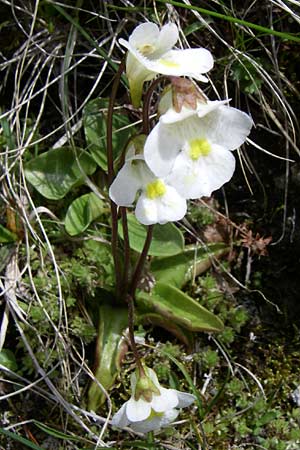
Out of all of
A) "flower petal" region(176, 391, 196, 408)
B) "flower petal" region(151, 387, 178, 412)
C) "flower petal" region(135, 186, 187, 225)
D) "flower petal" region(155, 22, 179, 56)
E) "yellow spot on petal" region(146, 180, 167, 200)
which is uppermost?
"flower petal" region(155, 22, 179, 56)

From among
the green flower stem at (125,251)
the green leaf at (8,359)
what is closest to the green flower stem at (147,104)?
the green flower stem at (125,251)

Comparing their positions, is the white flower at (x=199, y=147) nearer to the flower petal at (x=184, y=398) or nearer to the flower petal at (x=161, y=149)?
the flower petal at (x=161, y=149)

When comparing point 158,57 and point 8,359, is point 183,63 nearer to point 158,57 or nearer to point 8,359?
point 158,57

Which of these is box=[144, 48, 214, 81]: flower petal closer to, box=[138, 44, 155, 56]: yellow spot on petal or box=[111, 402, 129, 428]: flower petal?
box=[138, 44, 155, 56]: yellow spot on petal

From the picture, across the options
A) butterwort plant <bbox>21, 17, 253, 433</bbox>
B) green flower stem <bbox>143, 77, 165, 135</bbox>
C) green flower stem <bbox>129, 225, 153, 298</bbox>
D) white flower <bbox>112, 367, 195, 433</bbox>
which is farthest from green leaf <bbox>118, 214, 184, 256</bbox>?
green flower stem <bbox>143, 77, 165, 135</bbox>

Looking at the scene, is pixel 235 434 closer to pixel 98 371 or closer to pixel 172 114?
pixel 98 371

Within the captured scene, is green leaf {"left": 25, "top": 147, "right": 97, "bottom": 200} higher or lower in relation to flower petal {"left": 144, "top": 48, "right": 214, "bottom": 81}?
lower

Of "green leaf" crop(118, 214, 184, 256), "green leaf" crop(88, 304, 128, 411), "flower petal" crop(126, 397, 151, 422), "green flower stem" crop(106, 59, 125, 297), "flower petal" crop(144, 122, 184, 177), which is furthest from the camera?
"green leaf" crop(118, 214, 184, 256)

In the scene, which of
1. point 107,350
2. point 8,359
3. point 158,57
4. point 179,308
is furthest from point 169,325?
point 158,57
